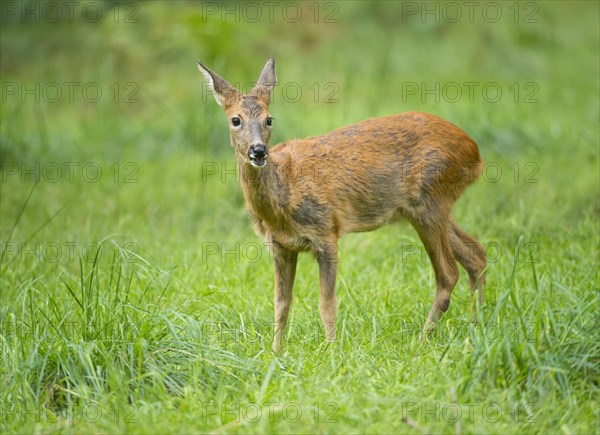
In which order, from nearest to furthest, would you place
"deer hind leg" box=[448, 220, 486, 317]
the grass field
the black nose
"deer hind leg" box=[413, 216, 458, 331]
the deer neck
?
the grass field < the black nose < the deer neck < "deer hind leg" box=[413, 216, 458, 331] < "deer hind leg" box=[448, 220, 486, 317]

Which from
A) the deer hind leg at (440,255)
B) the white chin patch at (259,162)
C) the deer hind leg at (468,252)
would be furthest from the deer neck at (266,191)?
the deer hind leg at (468,252)

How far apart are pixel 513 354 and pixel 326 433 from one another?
998 millimetres

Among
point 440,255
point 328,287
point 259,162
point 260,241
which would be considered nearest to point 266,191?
point 259,162

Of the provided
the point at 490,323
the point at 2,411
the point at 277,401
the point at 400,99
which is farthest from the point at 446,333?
the point at 400,99

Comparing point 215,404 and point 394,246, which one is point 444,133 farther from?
point 215,404

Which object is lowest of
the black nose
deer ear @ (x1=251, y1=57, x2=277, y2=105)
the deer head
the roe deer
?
the roe deer

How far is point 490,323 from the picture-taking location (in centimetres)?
480

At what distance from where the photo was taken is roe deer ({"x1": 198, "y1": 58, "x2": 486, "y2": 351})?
19.0 ft

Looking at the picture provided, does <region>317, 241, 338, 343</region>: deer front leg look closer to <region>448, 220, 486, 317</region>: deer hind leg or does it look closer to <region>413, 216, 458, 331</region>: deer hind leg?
<region>413, 216, 458, 331</region>: deer hind leg

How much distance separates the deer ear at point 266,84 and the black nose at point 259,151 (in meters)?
0.49

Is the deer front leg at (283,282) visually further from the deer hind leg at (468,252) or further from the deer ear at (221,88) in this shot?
the deer hind leg at (468,252)

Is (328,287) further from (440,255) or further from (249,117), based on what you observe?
(249,117)

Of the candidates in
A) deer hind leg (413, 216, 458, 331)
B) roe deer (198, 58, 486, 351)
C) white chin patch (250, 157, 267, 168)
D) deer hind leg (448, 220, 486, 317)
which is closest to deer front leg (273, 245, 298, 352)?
roe deer (198, 58, 486, 351)

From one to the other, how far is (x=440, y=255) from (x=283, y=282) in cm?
106
